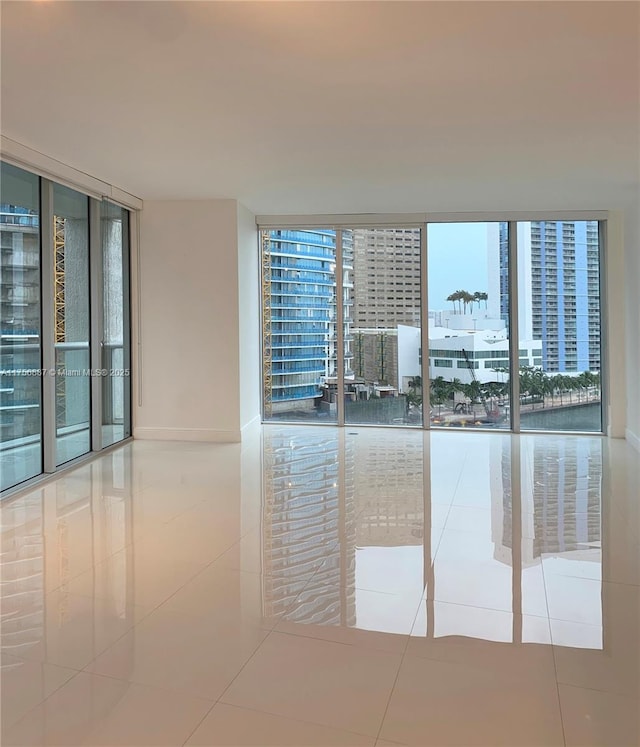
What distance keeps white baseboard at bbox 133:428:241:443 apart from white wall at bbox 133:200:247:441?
0.4 inches

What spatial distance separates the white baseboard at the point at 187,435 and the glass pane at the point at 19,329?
1770 mm

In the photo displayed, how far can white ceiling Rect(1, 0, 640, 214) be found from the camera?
2652mm

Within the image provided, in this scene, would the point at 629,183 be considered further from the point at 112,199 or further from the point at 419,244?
the point at 112,199

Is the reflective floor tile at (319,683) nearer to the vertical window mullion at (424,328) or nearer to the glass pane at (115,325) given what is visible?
the glass pane at (115,325)

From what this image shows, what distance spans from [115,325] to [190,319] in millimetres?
809

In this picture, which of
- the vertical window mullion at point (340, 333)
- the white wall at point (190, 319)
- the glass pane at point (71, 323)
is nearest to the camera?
the glass pane at point (71, 323)

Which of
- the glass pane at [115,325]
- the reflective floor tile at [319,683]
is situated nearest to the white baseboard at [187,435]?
the glass pane at [115,325]

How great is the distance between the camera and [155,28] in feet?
8.89

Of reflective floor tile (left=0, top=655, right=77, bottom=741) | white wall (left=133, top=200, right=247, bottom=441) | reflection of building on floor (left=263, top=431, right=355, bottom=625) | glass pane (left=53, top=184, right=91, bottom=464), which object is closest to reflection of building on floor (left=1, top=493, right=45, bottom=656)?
reflective floor tile (left=0, top=655, right=77, bottom=741)

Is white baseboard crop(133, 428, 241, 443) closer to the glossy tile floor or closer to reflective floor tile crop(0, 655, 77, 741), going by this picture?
the glossy tile floor

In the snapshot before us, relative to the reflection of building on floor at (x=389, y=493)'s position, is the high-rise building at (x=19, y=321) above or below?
above

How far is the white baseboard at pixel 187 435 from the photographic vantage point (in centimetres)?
650

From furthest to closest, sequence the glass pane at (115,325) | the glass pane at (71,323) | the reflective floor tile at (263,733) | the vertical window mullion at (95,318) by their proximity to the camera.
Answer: the glass pane at (115,325) < the vertical window mullion at (95,318) < the glass pane at (71,323) < the reflective floor tile at (263,733)

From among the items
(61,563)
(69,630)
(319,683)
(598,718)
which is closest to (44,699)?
(69,630)
